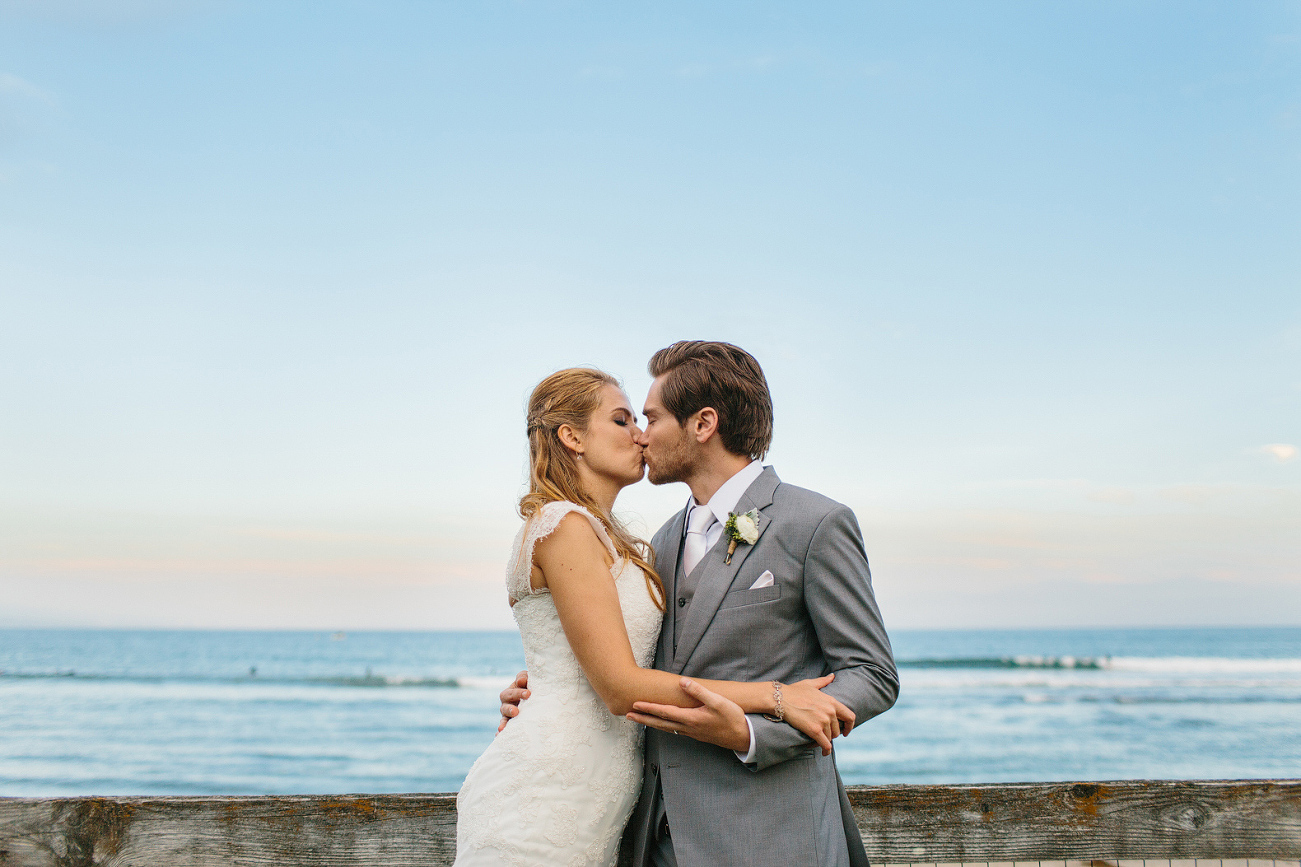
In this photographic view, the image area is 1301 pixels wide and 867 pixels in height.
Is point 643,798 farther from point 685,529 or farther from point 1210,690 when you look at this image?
point 1210,690

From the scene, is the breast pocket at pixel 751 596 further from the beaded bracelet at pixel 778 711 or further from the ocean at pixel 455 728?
the ocean at pixel 455 728

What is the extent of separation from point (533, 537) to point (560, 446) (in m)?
0.44

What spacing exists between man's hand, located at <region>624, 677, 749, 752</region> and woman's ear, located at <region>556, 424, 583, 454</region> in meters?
1.04

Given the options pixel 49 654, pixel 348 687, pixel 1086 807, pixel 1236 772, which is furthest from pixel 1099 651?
pixel 49 654

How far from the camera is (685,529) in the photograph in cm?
273

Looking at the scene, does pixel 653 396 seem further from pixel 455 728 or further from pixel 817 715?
pixel 455 728

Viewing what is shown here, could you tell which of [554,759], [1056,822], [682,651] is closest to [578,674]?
[554,759]

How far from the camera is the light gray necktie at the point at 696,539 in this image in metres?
2.62

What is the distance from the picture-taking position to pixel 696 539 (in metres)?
2.65

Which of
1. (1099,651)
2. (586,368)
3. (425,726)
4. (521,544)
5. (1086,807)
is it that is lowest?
(1099,651)

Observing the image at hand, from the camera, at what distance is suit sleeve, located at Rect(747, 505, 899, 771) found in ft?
6.99

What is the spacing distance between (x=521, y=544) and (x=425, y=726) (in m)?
16.8

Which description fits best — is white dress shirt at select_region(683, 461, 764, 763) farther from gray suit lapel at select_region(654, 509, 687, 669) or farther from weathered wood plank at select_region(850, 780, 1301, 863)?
weathered wood plank at select_region(850, 780, 1301, 863)

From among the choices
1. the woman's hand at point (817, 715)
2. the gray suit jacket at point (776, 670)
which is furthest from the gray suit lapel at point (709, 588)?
the woman's hand at point (817, 715)
